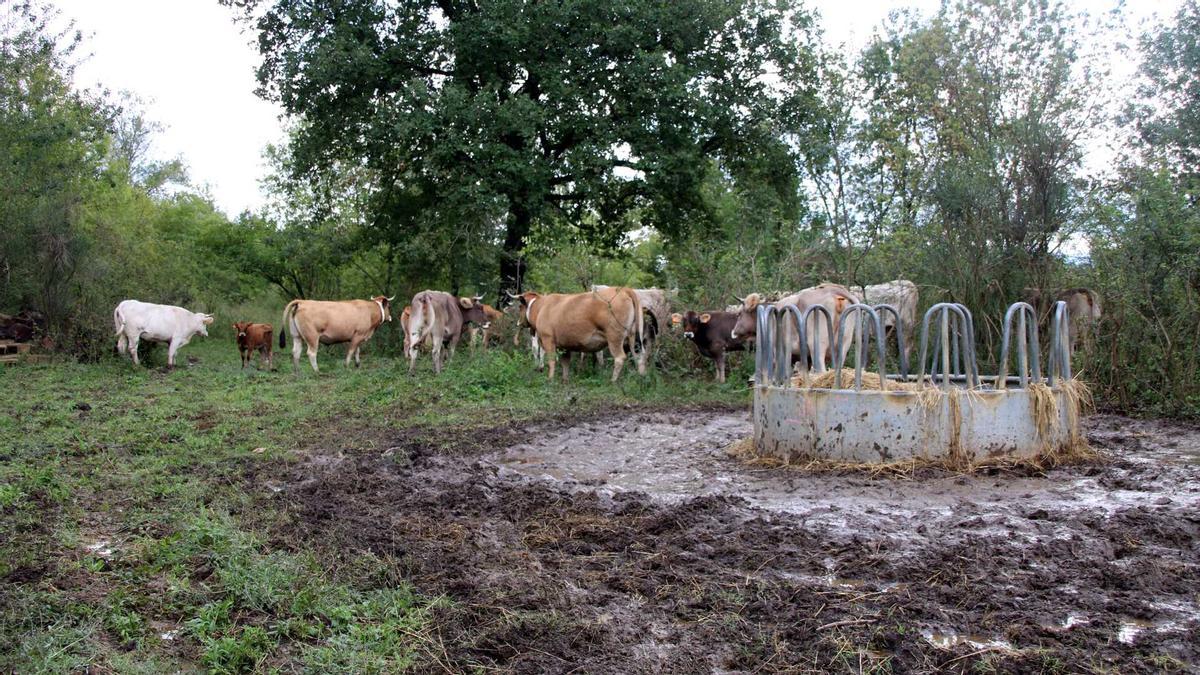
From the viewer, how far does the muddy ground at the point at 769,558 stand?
3.37m

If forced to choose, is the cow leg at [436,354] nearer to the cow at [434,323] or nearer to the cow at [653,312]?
the cow at [434,323]

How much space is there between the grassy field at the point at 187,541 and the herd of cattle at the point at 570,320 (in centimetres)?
214

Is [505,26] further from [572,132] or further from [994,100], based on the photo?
[994,100]

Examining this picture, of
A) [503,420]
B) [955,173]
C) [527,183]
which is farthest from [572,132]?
[503,420]

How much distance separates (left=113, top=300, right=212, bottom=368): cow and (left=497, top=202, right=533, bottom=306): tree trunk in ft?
21.8

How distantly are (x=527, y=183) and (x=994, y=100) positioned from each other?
394 inches

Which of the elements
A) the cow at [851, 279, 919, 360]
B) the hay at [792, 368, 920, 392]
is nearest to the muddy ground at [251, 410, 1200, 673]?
the hay at [792, 368, 920, 392]

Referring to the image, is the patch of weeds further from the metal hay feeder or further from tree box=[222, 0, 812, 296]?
tree box=[222, 0, 812, 296]

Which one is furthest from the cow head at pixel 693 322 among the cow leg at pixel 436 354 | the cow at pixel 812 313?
the cow leg at pixel 436 354

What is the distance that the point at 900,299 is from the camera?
12.3 m

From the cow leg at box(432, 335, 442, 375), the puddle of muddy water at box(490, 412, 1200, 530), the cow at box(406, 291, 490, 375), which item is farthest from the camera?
the cow at box(406, 291, 490, 375)

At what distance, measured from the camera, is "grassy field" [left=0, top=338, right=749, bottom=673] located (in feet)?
10.9

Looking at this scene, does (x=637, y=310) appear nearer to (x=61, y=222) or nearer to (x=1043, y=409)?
(x=1043, y=409)

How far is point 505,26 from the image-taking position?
19.1m
